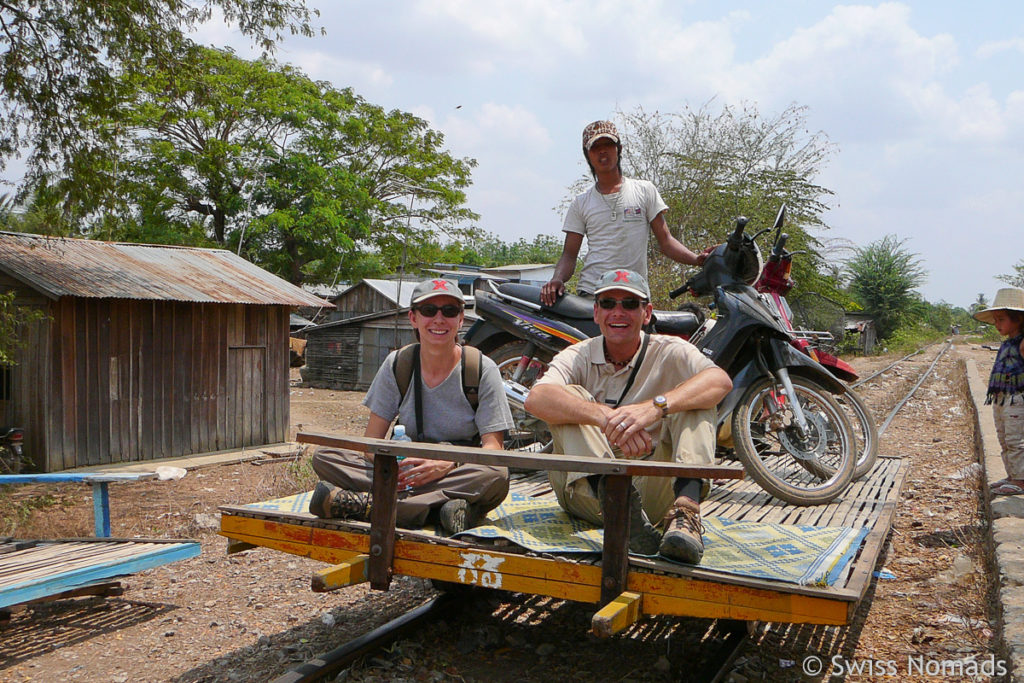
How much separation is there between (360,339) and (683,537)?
2700cm

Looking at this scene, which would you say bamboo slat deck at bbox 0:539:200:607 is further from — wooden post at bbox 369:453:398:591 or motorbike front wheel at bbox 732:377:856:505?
motorbike front wheel at bbox 732:377:856:505

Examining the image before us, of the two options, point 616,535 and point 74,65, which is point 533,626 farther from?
point 74,65

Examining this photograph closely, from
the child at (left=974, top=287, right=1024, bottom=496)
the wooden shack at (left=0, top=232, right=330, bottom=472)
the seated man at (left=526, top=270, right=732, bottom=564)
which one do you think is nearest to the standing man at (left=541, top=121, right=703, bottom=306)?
the seated man at (left=526, top=270, right=732, bottom=564)

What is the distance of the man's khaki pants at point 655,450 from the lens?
343 centimetres

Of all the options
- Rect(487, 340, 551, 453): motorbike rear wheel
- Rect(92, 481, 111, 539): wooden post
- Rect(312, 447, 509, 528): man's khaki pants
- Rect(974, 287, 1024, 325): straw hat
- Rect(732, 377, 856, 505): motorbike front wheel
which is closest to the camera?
Rect(312, 447, 509, 528): man's khaki pants

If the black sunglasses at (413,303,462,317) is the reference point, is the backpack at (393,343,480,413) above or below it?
below

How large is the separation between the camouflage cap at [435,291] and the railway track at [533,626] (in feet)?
5.15

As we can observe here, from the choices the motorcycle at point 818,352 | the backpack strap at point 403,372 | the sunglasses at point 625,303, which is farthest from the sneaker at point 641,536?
the motorcycle at point 818,352

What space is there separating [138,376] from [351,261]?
21639 millimetres

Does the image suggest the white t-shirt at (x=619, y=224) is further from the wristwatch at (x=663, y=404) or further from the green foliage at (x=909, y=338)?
the green foliage at (x=909, y=338)

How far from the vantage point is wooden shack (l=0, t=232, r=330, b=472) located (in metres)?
12.8

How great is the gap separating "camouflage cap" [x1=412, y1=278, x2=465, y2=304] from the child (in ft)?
11.3

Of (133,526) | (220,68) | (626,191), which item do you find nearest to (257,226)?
(220,68)

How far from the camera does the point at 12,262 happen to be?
12.6m
